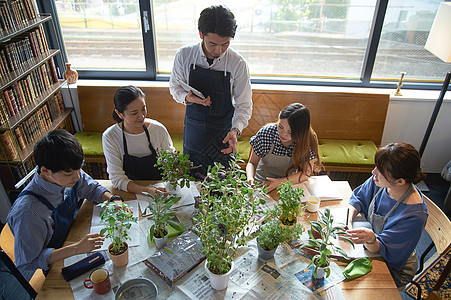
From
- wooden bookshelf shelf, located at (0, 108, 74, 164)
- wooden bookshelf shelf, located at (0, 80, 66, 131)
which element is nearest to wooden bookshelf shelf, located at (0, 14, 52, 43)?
wooden bookshelf shelf, located at (0, 80, 66, 131)

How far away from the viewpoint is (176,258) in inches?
56.0

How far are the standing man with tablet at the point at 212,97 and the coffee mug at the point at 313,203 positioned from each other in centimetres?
60

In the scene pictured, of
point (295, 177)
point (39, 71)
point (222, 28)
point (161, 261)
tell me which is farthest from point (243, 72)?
point (39, 71)

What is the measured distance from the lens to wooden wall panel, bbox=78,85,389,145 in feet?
10.7

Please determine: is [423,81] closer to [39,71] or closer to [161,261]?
[161,261]

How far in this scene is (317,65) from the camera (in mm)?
3664

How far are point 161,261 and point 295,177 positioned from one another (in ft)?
3.28

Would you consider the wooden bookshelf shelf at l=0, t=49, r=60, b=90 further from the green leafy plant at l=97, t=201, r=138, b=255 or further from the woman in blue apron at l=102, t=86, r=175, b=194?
the green leafy plant at l=97, t=201, r=138, b=255

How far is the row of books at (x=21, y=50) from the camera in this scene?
8.45 ft

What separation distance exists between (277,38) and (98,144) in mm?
2161

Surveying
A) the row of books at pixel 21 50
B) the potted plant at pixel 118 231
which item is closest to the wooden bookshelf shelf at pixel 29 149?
the row of books at pixel 21 50

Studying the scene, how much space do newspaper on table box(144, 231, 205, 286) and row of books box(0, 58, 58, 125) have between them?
188cm

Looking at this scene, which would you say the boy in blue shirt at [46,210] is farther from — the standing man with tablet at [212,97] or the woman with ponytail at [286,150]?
the woman with ponytail at [286,150]

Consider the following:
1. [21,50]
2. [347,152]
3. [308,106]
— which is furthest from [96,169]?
[347,152]
